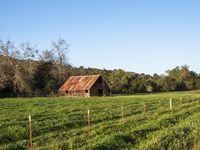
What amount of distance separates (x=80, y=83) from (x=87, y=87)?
375 centimetres

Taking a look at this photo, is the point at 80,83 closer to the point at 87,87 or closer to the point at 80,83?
the point at 80,83

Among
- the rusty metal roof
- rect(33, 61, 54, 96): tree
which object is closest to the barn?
the rusty metal roof

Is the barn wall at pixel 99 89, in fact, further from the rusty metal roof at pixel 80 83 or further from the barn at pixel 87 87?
the rusty metal roof at pixel 80 83

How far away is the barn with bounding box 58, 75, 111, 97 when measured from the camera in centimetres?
7638

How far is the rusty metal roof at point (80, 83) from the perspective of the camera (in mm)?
76669

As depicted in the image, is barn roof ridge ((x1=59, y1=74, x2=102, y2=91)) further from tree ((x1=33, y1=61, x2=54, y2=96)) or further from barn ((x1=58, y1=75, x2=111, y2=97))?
tree ((x1=33, y1=61, x2=54, y2=96))

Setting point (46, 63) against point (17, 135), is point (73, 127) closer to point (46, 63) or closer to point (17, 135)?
point (17, 135)

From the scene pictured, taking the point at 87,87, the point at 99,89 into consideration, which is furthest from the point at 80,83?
the point at 99,89

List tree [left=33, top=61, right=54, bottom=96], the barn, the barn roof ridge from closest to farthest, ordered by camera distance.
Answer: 1. the barn
2. the barn roof ridge
3. tree [left=33, top=61, right=54, bottom=96]

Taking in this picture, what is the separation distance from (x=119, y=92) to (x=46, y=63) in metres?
23.9

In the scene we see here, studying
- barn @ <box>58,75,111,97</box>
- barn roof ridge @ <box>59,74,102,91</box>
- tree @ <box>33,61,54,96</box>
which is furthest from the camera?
tree @ <box>33,61,54,96</box>

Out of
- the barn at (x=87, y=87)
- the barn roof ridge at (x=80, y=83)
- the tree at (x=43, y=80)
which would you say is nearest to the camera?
the barn at (x=87, y=87)

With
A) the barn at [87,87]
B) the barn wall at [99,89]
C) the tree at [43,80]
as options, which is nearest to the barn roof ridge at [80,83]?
the barn at [87,87]

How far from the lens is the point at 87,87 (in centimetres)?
7575
